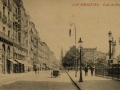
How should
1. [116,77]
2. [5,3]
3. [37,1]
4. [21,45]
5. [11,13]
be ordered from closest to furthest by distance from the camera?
1. [37,1]
2. [116,77]
3. [5,3]
4. [11,13]
5. [21,45]

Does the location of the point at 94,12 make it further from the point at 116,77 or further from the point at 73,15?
the point at 116,77

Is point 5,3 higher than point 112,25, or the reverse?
point 5,3

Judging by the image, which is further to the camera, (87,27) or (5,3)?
(5,3)

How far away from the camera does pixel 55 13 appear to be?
12898 mm

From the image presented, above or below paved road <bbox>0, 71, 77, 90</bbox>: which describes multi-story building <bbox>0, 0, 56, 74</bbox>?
above

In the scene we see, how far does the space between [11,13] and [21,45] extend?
3.92 metres

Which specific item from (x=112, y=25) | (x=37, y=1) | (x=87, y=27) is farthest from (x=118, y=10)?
(x=37, y=1)

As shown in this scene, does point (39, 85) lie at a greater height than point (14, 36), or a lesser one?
lesser

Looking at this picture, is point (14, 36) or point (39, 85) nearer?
point (39, 85)

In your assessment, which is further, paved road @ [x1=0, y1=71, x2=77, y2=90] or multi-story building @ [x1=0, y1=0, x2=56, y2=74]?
multi-story building @ [x1=0, y1=0, x2=56, y2=74]

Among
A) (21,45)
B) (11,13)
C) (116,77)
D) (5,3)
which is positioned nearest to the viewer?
(116,77)

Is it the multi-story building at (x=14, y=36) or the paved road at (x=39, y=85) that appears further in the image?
the multi-story building at (x=14, y=36)

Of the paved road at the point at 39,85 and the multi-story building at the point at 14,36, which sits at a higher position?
the multi-story building at the point at 14,36

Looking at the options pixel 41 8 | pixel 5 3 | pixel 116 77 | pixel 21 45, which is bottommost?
pixel 116 77
